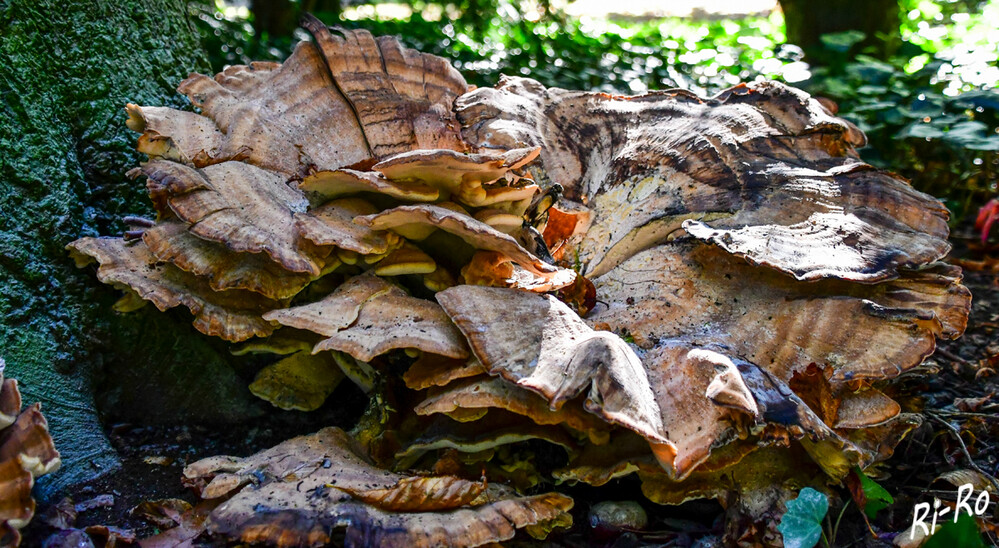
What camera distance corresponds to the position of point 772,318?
8.29 feet

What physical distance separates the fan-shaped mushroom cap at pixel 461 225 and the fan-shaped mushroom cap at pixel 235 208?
260 millimetres

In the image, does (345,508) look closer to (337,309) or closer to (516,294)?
(337,309)

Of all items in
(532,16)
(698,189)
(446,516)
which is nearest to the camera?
(446,516)


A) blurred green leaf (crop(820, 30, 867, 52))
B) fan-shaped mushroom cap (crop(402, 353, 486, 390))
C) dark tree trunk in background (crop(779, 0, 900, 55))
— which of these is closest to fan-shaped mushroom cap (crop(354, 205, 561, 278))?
fan-shaped mushroom cap (crop(402, 353, 486, 390))

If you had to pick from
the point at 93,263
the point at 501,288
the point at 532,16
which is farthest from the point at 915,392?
the point at 532,16

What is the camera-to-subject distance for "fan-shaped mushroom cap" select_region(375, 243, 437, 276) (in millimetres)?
2584

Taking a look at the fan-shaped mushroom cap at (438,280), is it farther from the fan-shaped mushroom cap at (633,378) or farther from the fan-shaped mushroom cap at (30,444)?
the fan-shaped mushroom cap at (30,444)

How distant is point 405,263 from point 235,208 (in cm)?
65

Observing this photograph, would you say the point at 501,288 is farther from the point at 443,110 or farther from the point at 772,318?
the point at 443,110

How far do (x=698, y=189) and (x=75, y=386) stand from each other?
8.73ft

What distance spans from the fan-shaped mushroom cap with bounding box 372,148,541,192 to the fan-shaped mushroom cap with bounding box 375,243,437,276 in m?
0.27

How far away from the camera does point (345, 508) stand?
207cm

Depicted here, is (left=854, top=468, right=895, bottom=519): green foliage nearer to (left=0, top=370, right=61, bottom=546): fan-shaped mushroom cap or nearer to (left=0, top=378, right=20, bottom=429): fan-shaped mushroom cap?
(left=0, top=370, right=61, bottom=546): fan-shaped mushroom cap

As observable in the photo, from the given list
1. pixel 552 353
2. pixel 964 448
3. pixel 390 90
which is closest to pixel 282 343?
pixel 552 353
